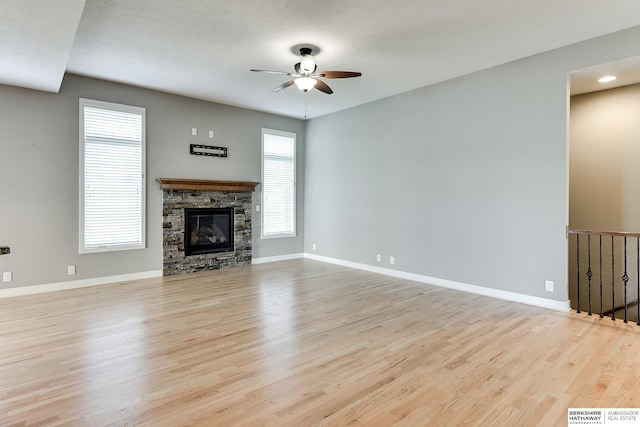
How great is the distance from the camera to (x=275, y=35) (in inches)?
147

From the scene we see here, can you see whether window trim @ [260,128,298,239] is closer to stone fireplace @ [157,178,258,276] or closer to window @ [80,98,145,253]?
stone fireplace @ [157,178,258,276]

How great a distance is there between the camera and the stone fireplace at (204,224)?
19.6 feet

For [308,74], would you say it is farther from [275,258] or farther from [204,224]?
[275,258]

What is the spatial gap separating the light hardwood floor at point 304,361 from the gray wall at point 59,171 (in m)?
0.67

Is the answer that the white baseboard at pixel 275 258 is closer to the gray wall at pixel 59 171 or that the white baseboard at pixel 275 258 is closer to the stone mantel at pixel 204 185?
the stone mantel at pixel 204 185

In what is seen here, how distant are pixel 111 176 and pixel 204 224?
169 centimetres

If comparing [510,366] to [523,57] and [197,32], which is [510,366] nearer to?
[523,57]

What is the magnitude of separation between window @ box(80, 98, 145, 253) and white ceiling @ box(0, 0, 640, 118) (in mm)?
571

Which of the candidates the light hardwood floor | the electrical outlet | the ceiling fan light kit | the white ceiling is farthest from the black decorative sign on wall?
the electrical outlet

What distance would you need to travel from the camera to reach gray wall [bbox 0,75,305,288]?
15.4ft

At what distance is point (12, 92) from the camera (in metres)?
4.66

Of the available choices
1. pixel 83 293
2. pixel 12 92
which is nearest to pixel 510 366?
pixel 83 293

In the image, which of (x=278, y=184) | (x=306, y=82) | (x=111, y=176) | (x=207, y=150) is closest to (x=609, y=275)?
(x=306, y=82)

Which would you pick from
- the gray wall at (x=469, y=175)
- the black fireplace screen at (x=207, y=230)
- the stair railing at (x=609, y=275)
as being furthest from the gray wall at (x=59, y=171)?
the stair railing at (x=609, y=275)
